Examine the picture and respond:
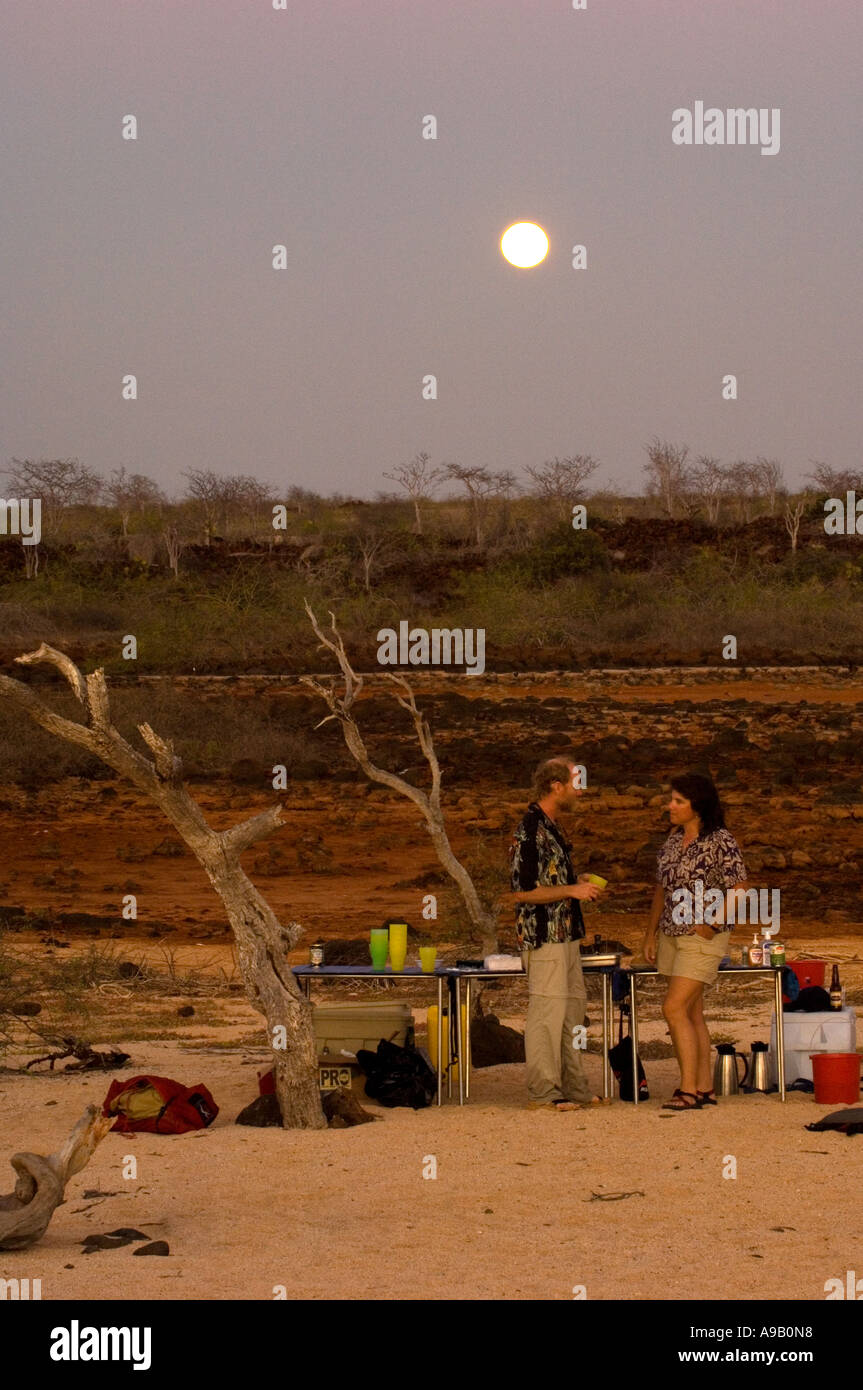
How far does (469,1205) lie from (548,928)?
4.77 ft

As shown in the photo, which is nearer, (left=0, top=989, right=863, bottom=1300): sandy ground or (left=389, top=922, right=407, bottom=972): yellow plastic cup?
(left=0, top=989, right=863, bottom=1300): sandy ground

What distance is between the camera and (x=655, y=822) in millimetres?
18250

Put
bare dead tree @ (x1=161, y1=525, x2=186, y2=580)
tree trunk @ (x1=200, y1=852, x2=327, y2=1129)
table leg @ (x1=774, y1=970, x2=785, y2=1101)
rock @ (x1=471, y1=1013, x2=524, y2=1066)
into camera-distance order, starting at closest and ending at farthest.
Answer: tree trunk @ (x1=200, y1=852, x2=327, y2=1129), table leg @ (x1=774, y1=970, x2=785, y2=1101), rock @ (x1=471, y1=1013, x2=524, y2=1066), bare dead tree @ (x1=161, y1=525, x2=186, y2=580)

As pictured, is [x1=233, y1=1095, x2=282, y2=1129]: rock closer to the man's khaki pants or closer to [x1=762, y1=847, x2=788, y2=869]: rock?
the man's khaki pants

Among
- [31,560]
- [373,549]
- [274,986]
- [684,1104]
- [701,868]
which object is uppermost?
[373,549]

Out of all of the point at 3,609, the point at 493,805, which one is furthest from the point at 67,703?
the point at 3,609

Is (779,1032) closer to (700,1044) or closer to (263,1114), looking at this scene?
(700,1044)

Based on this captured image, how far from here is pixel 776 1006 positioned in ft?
24.2

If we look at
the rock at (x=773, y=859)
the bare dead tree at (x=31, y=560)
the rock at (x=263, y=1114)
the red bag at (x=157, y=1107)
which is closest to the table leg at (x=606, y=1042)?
the rock at (x=263, y=1114)

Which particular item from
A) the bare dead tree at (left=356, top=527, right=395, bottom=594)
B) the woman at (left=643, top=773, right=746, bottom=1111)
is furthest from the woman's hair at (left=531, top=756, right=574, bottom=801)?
the bare dead tree at (left=356, top=527, right=395, bottom=594)

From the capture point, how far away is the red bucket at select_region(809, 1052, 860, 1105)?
726 centimetres

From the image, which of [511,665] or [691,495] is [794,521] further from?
[511,665]

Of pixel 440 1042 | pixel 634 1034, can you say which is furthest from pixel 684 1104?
pixel 440 1042

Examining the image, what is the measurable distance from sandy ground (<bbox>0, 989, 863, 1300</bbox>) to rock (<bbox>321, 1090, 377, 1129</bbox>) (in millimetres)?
114
